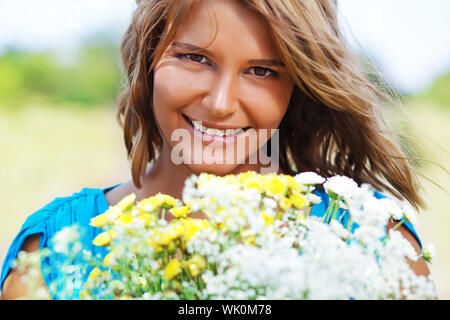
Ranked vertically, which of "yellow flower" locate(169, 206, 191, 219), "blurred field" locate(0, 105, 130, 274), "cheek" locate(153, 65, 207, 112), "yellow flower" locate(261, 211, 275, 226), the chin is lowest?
"yellow flower" locate(261, 211, 275, 226)

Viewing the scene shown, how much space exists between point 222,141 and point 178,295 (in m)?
0.66

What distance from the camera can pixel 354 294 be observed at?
87cm

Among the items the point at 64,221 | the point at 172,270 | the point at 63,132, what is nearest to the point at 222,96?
the point at 172,270

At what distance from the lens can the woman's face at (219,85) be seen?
1.41 m

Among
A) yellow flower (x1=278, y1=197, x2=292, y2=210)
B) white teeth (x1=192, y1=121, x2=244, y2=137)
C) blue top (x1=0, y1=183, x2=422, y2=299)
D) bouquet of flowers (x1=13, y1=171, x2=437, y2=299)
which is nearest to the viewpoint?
bouquet of flowers (x1=13, y1=171, x2=437, y2=299)

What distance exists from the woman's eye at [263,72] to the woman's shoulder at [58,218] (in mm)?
740

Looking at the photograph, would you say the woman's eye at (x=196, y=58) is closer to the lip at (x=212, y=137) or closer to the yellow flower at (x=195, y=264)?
the lip at (x=212, y=137)

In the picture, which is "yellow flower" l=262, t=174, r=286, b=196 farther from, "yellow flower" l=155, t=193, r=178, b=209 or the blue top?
the blue top

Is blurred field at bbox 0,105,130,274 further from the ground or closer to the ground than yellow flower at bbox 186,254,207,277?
further from the ground

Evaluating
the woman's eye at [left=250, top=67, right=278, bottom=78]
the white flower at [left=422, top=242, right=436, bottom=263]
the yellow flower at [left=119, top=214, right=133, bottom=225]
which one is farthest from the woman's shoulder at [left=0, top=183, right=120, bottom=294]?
the white flower at [left=422, top=242, right=436, bottom=263]

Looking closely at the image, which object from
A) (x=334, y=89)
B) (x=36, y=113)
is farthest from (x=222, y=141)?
(x=36, y=113)

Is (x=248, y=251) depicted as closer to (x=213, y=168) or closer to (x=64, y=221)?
(x=213, y=168)

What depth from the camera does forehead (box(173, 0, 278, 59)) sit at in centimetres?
140

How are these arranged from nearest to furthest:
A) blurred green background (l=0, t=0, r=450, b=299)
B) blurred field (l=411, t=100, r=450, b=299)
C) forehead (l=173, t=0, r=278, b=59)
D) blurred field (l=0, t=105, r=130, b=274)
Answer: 1. forehead (l=173, t=0, r=278, b=59)
2. blurred field (l=411, t=100, r=450, b=299)
3. blurred green background (l=0, t=0, r=450, b=299)
4. blurred field (l=0, t=105, r=130, b=274)
